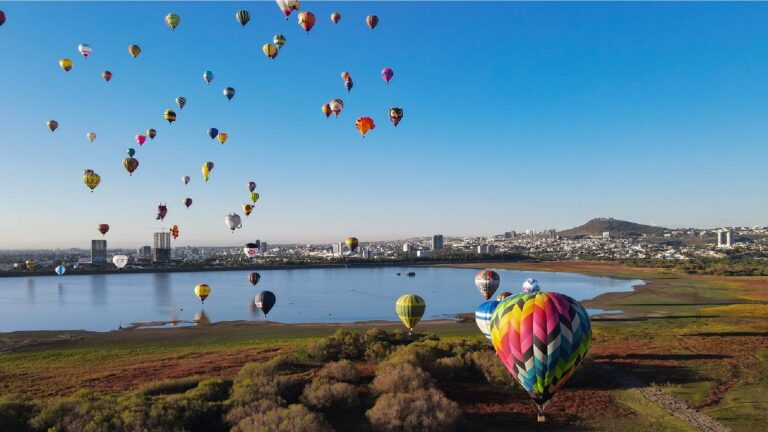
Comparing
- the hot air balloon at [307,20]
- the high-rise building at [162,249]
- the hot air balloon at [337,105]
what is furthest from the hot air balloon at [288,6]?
the high-rise building at [162,249]

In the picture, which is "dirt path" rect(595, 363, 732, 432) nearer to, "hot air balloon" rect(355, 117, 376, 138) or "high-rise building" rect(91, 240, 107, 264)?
"hot air balloon" rect(355, 117, 376, 138)

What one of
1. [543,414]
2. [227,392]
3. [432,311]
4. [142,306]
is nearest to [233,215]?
[142,306]

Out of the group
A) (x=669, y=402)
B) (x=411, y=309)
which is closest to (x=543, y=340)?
(x=669, y=402)

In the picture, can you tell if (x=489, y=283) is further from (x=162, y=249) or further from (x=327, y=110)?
(x=162, y=249)

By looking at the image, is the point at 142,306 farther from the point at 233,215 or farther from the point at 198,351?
the point at 198,351

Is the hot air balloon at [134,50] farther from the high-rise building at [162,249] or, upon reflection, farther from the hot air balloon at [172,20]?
the high-rise building at [162,249]

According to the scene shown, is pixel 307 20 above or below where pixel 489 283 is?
above
